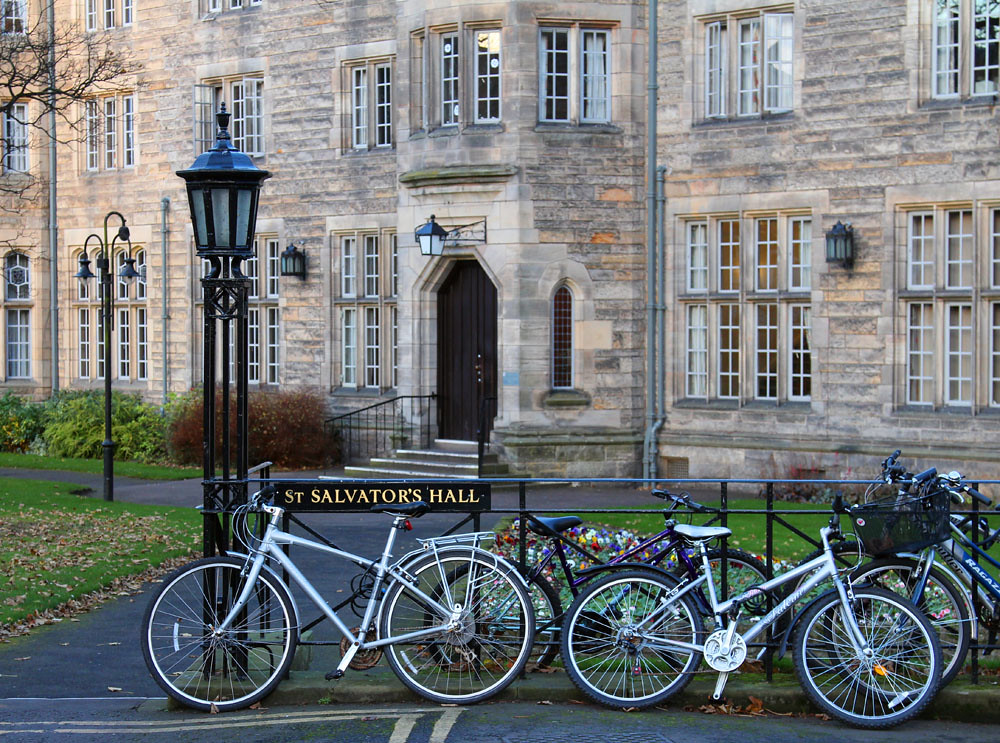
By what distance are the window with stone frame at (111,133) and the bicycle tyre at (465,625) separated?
814 inches

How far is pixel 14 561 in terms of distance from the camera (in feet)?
41.4

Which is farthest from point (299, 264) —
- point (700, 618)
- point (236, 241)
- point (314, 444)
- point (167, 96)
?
point (700, 618)

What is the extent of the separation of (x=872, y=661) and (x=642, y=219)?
1312 cm

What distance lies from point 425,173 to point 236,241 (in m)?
11.9

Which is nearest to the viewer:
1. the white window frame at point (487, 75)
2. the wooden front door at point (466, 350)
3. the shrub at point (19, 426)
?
the white window frame at point (487, 75)

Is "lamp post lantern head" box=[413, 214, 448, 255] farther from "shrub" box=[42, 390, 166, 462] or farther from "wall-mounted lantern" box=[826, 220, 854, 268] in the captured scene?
"shrub" box=[42, 390, 166, 462]

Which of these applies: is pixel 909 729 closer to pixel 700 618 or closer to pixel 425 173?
pixel 700 618

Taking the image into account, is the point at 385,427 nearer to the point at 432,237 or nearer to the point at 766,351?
the point at 432,237

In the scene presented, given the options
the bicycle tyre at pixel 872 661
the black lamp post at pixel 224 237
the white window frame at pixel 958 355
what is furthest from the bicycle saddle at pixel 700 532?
the white window frame at pixel 958 355

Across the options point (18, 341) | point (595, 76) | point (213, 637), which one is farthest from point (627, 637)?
point (18, 341)

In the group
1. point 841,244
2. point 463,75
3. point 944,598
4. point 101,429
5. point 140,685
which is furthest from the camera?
point 101,429

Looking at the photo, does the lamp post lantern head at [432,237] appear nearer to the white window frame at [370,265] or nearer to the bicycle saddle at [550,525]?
the white window frame at [370,265]

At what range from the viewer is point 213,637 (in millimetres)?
7293

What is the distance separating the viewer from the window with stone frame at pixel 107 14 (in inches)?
1037
